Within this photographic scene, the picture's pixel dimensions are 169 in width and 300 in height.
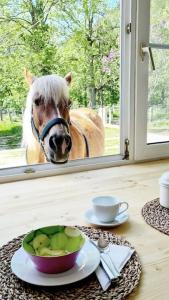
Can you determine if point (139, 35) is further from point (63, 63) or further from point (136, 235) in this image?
point (136, 235)

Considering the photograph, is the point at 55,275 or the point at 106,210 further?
the point at 106,210

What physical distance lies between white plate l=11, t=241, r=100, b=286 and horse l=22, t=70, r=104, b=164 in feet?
2.50

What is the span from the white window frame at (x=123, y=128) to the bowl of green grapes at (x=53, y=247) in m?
0.73

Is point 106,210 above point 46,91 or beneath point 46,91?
beneath

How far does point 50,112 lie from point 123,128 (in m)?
0.41

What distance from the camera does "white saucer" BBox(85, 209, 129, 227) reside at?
0.82 metres

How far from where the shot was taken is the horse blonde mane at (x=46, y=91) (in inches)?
53.1

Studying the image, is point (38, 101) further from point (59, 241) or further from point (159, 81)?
point (59, 241)

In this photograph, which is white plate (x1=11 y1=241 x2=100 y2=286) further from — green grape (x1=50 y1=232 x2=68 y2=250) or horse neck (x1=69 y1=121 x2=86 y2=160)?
horse neck (x1=69 y1=121 x2=86 y2=160)

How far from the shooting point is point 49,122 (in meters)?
1.35

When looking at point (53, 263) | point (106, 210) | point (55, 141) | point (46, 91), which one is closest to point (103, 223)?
point (106, 210)

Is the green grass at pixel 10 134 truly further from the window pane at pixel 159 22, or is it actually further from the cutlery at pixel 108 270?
the cutlery at pixel 108 270

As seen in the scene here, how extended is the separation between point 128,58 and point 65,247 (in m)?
1.09

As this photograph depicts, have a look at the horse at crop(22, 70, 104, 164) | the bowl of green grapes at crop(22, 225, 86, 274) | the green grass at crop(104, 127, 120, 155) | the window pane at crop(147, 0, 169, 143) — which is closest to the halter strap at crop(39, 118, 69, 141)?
the horse at crop(22, 70, 104, 164)
